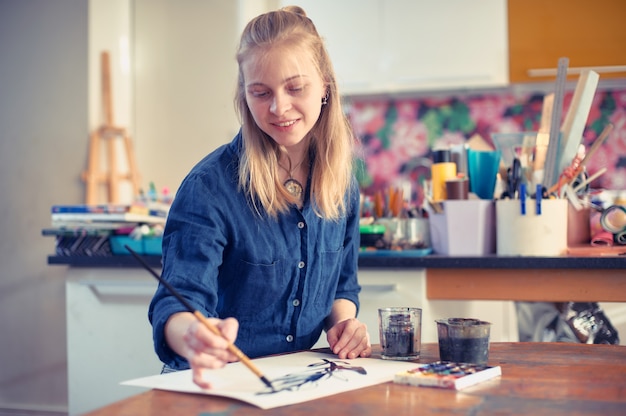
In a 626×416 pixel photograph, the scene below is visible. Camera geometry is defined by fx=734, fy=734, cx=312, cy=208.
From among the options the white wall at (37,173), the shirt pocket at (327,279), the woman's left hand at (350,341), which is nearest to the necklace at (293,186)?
the shirt pocket at (327,279)

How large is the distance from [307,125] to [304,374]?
402 mm

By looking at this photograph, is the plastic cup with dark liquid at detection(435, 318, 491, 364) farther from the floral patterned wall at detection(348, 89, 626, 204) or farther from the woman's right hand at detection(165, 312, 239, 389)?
the floral patterned wall at detection(348, 89, 626, 204)

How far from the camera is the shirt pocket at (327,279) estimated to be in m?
1.30

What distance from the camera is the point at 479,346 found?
3.32 ft

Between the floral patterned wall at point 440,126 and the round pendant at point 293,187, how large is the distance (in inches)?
88.5

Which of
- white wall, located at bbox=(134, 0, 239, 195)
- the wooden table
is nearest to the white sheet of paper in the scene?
the wooden table

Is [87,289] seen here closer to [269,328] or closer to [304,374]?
[269,328]

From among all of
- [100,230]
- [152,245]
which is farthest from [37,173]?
[152,245]

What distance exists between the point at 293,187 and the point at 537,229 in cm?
89

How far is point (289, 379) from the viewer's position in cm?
91

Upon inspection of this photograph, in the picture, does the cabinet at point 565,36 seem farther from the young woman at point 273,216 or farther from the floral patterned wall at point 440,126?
the young woman at point 273,216

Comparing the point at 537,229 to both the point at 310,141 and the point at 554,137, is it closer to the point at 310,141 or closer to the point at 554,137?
the point at 554,137

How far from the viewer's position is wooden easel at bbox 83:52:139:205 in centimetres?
304

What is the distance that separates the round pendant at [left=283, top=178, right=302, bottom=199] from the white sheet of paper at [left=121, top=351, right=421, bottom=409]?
306mm
